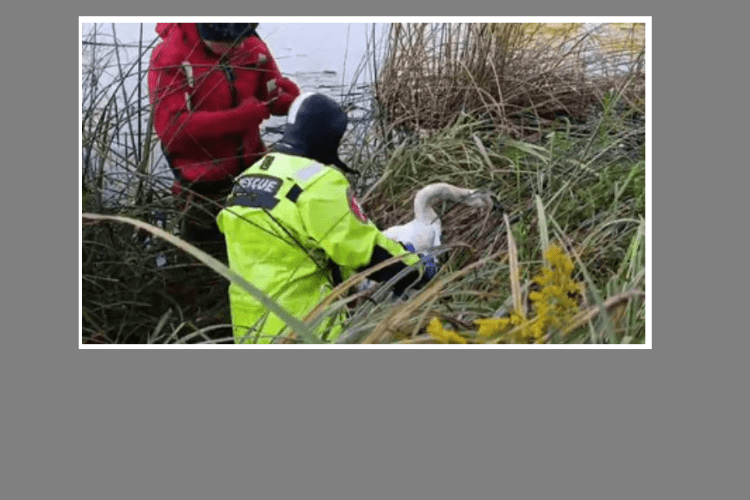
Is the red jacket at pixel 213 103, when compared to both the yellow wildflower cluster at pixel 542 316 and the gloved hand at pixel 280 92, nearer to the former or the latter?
the gloved hand at pixel 280 92

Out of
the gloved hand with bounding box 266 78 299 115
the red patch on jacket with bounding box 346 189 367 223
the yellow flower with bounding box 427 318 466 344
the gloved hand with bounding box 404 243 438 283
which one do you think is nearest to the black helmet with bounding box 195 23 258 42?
the gloved hand with bounding box 266 78 299 115

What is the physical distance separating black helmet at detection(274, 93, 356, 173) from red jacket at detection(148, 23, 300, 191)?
7.7 inches

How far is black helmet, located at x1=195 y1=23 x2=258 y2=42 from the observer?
17.2 feet

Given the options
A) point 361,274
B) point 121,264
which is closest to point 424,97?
point 361,274

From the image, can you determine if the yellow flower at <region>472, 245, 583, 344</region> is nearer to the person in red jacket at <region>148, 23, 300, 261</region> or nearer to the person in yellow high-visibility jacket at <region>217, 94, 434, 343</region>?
the person in yellow high-visibility jacket at <region>217, 94, 434, 343</region>

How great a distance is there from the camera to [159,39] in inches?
209

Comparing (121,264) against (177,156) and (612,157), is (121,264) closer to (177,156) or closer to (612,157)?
(177,156)

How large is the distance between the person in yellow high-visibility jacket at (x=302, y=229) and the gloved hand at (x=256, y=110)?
8.5 inches

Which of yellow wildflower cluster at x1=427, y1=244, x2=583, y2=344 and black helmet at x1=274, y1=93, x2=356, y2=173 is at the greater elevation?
black helmet at x1=274, y1=93, x2=356, y2=173

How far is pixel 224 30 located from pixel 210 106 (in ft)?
0.96

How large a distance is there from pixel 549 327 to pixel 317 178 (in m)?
0.93

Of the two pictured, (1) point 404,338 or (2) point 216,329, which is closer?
(1) point 404,338

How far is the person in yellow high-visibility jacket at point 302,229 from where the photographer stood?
5031 millimetres
